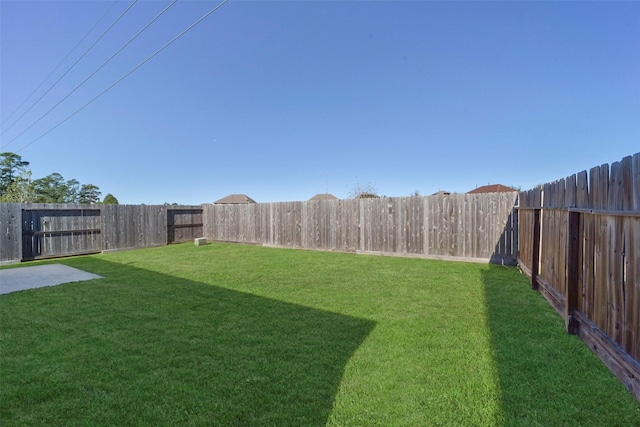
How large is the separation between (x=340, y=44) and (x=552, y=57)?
696 cm

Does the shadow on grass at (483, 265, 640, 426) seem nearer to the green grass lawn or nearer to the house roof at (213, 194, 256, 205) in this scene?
the green grass lawn

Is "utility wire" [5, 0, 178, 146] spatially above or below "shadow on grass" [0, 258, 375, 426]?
above

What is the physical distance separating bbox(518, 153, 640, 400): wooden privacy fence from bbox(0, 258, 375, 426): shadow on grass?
196 centimetres

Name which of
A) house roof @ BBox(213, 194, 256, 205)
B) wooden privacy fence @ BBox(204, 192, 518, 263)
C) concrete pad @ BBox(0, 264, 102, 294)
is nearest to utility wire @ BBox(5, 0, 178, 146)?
concrete pad @ BBox(0, 264, 102, 294)

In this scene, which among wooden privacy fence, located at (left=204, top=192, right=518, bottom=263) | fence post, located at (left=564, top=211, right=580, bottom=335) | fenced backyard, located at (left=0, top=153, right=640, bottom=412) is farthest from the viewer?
wooden privacy fence, located at (left=204, top=192, right=518, bottom=263)

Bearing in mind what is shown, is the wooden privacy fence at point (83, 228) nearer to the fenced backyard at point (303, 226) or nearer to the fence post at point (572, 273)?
the fenced backyard at point (303, 226)

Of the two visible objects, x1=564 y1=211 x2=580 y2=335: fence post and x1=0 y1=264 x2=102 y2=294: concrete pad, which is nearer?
x1=564 y1=211 x2=580 y2=335: fence post

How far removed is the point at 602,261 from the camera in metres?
2.40

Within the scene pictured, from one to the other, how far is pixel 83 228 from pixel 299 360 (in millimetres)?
11074

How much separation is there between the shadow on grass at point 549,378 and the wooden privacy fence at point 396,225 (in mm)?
3767

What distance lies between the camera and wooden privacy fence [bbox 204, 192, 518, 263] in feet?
22.6

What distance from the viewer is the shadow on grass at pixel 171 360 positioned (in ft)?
5.72

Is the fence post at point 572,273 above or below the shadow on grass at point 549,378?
above

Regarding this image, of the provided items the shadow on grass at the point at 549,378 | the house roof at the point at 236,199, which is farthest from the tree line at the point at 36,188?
the shadow on grass at the point at 549,378
